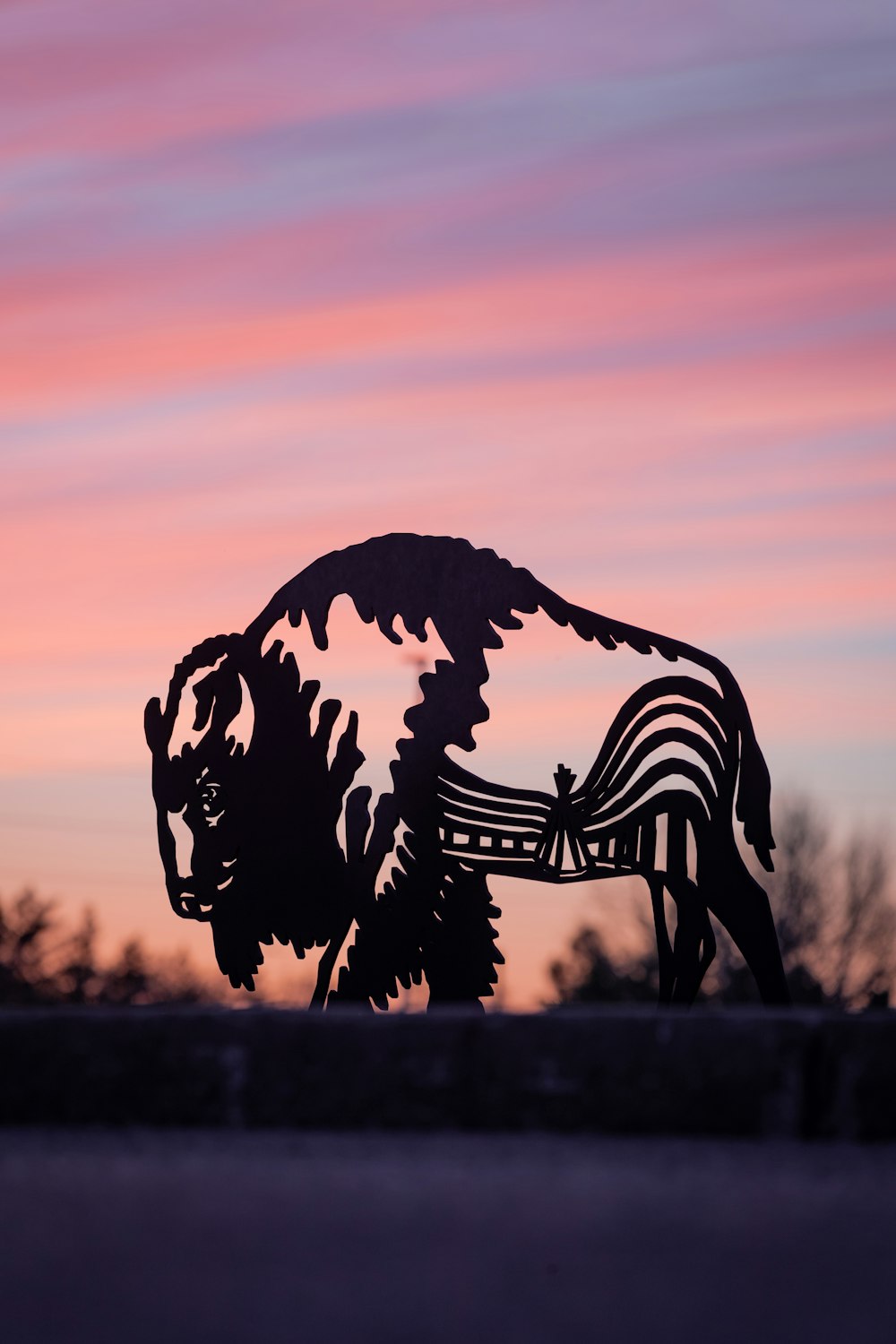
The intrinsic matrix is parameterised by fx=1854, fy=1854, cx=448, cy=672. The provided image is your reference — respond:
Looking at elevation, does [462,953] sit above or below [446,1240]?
above

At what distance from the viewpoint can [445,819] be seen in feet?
36.9

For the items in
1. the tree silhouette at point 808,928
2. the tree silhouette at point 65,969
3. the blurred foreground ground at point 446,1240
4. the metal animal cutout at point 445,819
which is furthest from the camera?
the tree silhouette at point 65,969

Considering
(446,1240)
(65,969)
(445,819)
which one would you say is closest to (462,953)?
(445,819)

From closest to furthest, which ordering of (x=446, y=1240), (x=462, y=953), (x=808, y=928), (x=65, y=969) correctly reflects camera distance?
1. (x=446, y=1240)
2. (x=462, y=953)
3. (x=808, y=928)
4. (x=65, y=969)

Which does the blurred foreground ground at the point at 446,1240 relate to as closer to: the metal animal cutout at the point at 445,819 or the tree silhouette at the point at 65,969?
the metal animal cutout at the point at 445,819

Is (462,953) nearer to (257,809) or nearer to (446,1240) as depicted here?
(257,809)

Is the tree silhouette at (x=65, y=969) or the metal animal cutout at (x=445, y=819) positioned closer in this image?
the metal animal cutout at (x=445, y=819)

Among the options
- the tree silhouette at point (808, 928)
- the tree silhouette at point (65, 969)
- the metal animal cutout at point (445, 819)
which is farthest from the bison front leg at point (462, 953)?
the tree silhouette at point (65, 969)

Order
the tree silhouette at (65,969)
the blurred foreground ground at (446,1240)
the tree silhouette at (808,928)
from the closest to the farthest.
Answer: the blurred foreground ground at (446,1240), the tree silhouette at (808,928), the tree silhouette at (65,969)

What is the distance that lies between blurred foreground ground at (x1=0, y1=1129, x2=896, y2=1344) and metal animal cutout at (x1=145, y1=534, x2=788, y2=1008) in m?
5.32

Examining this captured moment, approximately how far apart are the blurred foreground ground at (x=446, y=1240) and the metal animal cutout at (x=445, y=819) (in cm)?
532

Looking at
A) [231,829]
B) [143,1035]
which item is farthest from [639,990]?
[143,1035]

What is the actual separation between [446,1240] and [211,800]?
709 cm

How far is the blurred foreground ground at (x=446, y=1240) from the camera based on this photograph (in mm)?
4457
